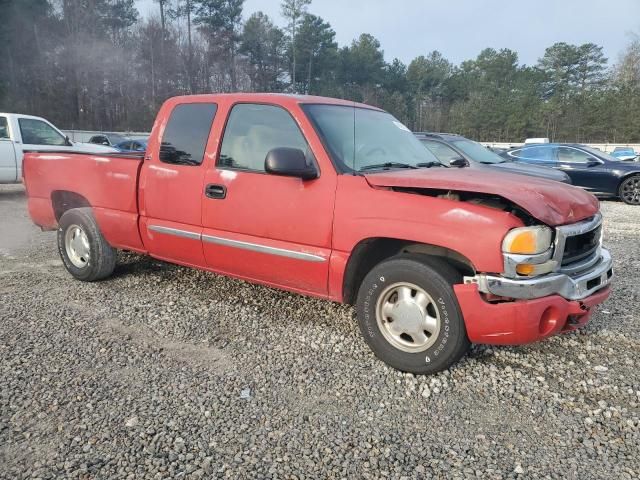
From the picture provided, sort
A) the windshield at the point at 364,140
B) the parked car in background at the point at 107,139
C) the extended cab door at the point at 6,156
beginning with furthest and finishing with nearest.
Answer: the parked car in background at the point at 107,139
the extended cab door at the point at 6,156
the windshield at the point at 364,140

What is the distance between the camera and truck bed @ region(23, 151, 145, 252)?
4.36 metres

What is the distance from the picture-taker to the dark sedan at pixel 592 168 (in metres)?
12.0

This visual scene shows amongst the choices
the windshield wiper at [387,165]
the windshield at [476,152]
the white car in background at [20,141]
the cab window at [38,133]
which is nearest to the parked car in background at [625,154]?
the windshield at [476,152]

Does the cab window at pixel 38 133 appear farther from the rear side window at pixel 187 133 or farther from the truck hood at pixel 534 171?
the truck hood at pixel 534 171

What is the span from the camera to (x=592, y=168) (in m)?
12.3

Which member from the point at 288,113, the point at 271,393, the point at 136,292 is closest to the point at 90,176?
the point at 136,292

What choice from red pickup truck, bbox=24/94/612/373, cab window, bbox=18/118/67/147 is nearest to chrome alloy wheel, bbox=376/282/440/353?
red pickup truck, bbox=24/94/612/373

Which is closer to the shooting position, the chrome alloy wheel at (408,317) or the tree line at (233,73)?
the chrome alloy wheel at (408,317)

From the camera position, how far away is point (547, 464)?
224 centimetres

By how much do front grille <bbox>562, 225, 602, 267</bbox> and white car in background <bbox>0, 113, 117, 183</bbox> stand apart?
10.2 m

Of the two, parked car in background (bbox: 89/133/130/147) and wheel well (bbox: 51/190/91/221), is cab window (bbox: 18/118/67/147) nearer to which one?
wheel well (bbox: 51/190/91/221)

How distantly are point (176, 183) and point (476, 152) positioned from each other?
23.3 feet

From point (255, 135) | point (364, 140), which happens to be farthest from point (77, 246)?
point (364, 140)

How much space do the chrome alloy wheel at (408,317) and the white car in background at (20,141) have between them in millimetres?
9530
